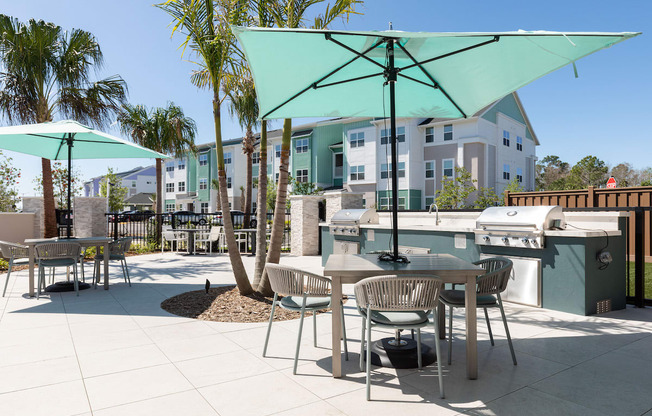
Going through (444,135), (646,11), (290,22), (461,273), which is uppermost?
(646,11)

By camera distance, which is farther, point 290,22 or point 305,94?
point 290,22

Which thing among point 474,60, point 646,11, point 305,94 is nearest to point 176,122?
point 305,94

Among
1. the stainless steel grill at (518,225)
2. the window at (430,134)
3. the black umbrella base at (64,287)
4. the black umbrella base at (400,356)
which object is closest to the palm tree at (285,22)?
the black umbrella base at (400,356)

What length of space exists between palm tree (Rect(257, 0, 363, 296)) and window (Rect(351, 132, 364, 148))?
70.3 ft

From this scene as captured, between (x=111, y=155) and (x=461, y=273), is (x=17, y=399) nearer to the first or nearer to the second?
(x=461, y=273)

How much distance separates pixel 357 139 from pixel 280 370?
24741 mm

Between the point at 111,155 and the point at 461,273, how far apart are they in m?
7.37

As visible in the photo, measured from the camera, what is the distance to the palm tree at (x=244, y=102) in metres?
5.73

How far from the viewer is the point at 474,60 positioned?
3.68m

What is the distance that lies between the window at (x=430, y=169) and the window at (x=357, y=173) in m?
4.32

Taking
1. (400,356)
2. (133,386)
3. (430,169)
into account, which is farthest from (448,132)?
(133,386)

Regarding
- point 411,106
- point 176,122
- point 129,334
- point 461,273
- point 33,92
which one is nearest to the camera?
point 461,273

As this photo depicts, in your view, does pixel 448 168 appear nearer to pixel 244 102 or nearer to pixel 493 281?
pixel 244 102

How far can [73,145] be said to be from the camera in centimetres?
743
